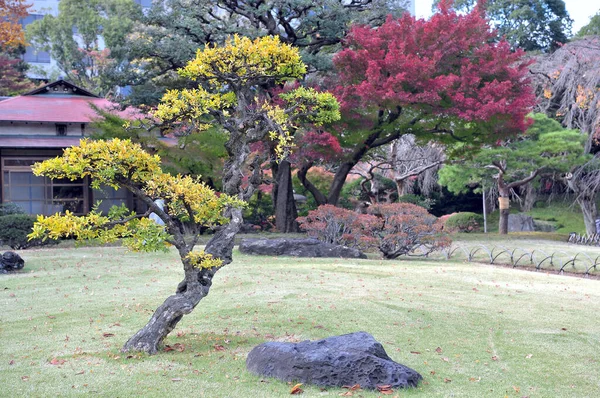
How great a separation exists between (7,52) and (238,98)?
3365 cm

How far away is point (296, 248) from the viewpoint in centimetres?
1612

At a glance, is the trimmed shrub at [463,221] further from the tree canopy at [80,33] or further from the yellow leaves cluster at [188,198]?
the yellow leaves cluster at [188,198]

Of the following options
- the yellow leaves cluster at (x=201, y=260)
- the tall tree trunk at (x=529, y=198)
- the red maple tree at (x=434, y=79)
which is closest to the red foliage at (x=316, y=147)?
the red maple tree at (x=434, y=79)

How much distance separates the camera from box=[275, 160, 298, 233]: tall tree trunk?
2277 cm

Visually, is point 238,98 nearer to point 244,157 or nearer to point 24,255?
point 244,157

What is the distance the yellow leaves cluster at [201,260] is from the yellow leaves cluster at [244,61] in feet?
7.96

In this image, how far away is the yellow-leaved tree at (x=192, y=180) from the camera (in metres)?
6.64

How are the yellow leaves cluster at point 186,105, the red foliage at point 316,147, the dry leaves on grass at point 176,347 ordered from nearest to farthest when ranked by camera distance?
the dry leaves on grass at point 176,347 < the yellow leaves cluster at point 186,105 < the red foliage at point 316,147

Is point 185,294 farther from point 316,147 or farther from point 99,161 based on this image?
point 316,147

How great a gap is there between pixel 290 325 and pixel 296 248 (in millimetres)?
7722

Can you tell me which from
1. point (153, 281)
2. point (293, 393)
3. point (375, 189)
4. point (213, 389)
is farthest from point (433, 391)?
point (375, 189)

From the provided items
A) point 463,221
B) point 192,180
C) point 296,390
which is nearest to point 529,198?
point 463,221

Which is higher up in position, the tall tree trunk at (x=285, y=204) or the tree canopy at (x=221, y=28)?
the tree canopy at (x=221, y=28)

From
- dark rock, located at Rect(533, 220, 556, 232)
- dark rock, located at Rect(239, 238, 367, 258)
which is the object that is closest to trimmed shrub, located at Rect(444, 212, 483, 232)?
dark rock, located at Rect(533, 220, 556, 232)
